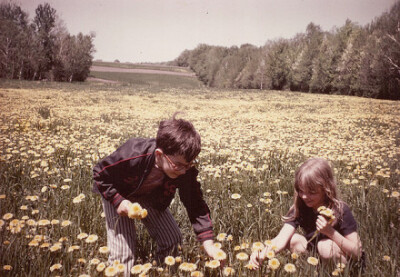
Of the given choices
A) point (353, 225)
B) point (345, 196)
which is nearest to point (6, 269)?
point (353, 225)

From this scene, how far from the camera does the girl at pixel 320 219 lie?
6.85 ft

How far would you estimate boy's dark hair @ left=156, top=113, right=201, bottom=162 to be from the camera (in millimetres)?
1976

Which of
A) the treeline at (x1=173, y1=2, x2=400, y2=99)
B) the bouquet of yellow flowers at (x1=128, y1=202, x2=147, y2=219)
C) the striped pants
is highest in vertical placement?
the treeline at (x1=173, y1=2, x2=400, y2=99)

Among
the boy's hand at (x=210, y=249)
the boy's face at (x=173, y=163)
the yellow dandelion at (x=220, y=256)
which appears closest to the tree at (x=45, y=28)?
the boy's face at (x=173, y=163)

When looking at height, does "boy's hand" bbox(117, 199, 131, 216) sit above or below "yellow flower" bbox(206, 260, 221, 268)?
above

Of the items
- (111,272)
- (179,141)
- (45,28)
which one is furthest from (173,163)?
(45,28)

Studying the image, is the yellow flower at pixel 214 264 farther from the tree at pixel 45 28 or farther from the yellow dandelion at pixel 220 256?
the tree at pixel 45 28

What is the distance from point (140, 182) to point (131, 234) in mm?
417

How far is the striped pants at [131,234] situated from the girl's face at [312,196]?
1.10 m

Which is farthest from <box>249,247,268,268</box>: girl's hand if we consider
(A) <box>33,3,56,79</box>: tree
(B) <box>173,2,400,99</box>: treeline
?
(B) <box>173,2,400,99</box>: treeline

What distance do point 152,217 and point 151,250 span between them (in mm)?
287

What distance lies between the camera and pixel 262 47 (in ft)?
183

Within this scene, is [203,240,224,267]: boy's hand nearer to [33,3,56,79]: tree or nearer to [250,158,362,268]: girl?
[250,158,362,268]: girl

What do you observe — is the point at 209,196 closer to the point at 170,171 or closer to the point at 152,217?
the point at 152,217
